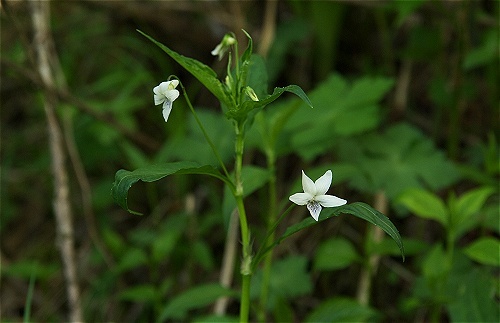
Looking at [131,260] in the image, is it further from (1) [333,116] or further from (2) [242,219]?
(2) [242,219]

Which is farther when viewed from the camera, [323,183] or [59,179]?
[59,179]

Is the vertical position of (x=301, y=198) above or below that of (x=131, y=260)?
above

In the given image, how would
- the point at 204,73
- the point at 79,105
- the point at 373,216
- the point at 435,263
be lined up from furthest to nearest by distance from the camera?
the point at 79,105 < the point at 435,263 < the point at 204,73 < the point at 373,216

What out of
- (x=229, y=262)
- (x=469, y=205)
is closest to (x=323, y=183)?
(x=469, y=205)

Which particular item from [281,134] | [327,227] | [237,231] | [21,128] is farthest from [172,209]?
[21,128]

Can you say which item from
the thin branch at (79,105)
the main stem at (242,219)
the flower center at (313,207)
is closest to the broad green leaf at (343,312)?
the main stem at (242,219)

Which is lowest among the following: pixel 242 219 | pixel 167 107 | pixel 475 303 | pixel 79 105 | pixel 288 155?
pixel 288 155

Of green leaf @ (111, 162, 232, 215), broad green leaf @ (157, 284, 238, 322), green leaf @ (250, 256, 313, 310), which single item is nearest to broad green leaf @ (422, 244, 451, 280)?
green leaf @ (250, 256, 313, 310)

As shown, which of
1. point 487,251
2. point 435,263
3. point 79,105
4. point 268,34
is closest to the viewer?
point 487,251
